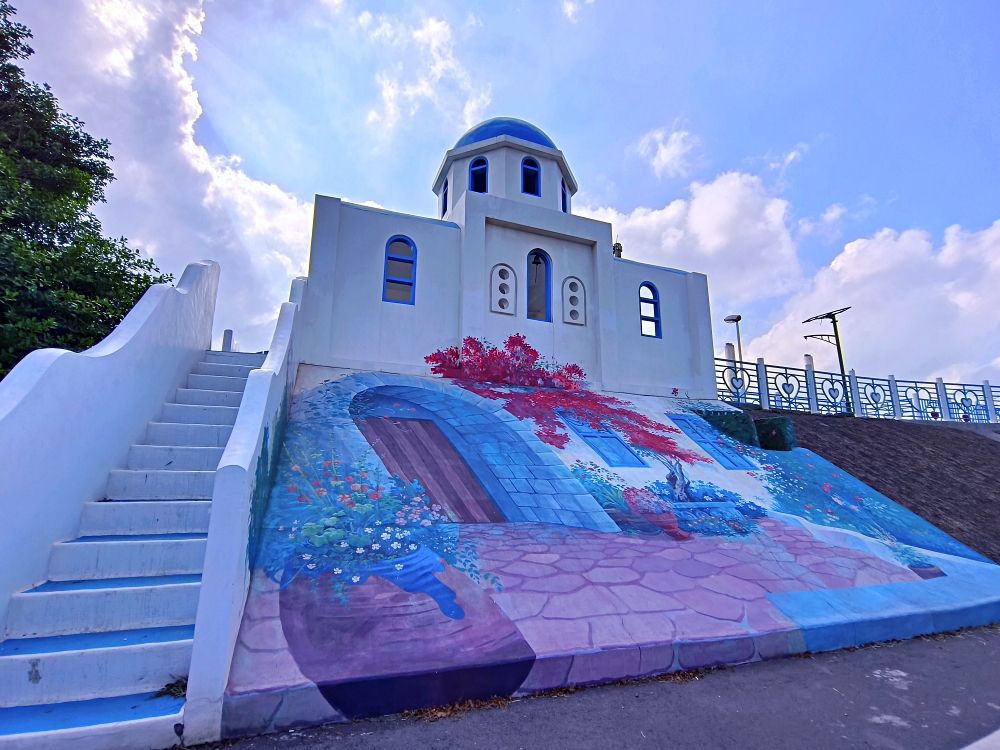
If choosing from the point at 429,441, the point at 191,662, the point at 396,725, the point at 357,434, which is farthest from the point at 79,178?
the point at 396,725

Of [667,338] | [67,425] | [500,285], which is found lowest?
[67,425]

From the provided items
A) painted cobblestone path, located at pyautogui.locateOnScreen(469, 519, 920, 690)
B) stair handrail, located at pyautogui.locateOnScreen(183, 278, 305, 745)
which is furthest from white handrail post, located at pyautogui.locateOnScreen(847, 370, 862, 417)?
stair handrail, located at pyautogui.locateOnScreen(183, 278, 305, 745)

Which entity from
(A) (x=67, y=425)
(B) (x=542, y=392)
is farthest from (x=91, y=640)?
(B) (x=542, y=392)

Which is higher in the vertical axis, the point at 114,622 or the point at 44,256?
the point at 44,256

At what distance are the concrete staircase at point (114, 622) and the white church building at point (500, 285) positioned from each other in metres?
4.15

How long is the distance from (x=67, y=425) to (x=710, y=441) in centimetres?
851

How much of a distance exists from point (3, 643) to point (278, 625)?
1386 mm

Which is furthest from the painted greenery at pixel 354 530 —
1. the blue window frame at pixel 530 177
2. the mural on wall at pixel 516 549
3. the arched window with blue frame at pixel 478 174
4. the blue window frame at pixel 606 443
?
the blue window frame at pixel 530 177

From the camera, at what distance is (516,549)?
4645mm

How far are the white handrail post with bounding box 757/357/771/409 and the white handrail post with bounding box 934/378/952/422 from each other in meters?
8.61

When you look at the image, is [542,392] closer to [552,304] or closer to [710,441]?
[552,304]

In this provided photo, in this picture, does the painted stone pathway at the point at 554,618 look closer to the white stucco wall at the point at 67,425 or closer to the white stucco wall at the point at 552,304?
the white stucco wall at the point at 67,425

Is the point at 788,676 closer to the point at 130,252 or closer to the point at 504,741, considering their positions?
the point at 504,741

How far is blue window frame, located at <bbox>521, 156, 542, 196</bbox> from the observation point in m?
11.7
